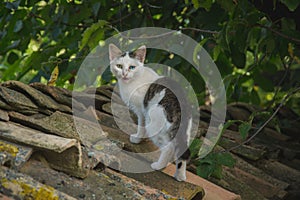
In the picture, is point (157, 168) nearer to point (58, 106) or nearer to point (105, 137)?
point (105, 137)

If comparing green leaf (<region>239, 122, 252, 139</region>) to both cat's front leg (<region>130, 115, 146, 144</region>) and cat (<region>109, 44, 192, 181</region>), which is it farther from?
cat's front leg (<region>130, 115, 146, 144</region>)

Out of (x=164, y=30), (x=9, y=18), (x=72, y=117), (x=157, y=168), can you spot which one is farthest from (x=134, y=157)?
(x=9, y=18)

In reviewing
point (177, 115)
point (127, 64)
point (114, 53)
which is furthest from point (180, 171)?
point (114, 53)

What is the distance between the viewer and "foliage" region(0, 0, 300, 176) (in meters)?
2.79

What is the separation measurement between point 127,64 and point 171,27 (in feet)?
3.34

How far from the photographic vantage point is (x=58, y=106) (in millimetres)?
2293

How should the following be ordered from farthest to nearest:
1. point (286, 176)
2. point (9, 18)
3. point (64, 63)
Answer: point (9, 18) < point (64, 63) < point (286, 176)

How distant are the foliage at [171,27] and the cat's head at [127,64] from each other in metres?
0.17

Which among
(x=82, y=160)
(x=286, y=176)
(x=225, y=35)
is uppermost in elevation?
(x=225, y=35)

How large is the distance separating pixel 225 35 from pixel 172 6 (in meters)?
1.05

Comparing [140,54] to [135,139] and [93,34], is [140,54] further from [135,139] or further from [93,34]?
[135,139]

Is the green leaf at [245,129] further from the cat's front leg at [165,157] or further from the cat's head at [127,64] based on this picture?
the cat's head at [127,64]

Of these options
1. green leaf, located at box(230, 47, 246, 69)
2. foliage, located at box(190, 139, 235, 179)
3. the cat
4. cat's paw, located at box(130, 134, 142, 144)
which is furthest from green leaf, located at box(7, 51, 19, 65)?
foliage, located at box(190, 139, 235, 179)

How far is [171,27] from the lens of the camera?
377cm
